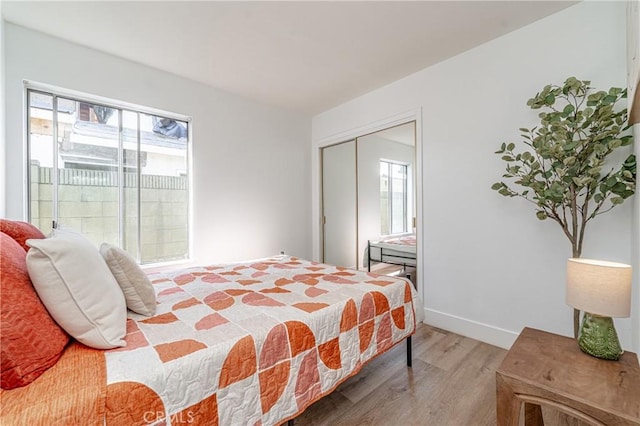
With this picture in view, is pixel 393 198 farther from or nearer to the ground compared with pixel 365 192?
nearer to the ground

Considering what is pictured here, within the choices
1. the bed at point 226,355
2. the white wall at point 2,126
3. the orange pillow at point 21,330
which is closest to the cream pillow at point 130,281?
the bed at point 226,355

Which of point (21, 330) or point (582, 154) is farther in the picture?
point (582, 154)

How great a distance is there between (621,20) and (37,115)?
461cm

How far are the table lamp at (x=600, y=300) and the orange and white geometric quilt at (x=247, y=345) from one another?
0.94 m

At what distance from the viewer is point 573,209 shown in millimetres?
1719

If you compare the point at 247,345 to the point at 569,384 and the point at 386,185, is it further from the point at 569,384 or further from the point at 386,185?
the point at 386,185

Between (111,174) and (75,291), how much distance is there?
2281mm

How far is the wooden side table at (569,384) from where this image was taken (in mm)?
871

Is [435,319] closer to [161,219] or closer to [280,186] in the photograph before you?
[280,186]

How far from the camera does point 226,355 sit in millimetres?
1042

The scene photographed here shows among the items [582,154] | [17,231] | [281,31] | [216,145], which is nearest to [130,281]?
[17,231]

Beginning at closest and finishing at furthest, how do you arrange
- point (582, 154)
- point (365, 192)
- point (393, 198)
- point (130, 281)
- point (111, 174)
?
1. point (130, 281)
2. point (582, 154)
3. point (111, 174)
4. point (393, 198)
5. point (365, 192)

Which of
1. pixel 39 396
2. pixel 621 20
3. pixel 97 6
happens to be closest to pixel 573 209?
pixel 621 20

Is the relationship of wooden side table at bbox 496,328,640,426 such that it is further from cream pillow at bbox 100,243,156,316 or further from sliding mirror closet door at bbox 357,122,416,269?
sliding mirror closet door at bbox 357,122,416,269
